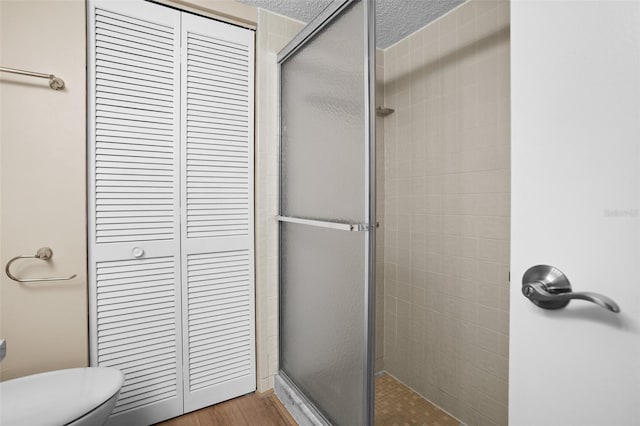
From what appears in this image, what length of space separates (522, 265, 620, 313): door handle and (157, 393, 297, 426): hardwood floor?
1.41 metres

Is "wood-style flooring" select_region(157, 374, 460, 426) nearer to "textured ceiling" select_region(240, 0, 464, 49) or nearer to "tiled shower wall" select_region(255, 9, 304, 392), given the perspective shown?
"tiled shower wall" select_region(255, 9, 304, 392)

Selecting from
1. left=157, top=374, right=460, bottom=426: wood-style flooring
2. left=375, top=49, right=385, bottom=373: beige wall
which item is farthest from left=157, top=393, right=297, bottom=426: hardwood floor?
left=375, top=49, right=385, bottom=373: beige wall

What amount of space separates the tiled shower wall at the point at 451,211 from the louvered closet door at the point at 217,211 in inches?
38.2

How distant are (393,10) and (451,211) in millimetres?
1158

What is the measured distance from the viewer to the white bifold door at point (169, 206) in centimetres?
140

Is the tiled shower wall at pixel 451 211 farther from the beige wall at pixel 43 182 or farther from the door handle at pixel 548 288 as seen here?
the beige wall at pixel 43 182

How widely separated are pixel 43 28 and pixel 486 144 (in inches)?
79.0

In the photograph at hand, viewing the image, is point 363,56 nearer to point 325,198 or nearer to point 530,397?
point 325,198

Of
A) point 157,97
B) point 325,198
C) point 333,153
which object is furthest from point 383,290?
point 157,97

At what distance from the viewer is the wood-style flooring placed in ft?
5.10

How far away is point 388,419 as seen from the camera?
170 centimetres

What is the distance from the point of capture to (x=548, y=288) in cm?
58

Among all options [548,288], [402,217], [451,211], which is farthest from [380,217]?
[548,288]

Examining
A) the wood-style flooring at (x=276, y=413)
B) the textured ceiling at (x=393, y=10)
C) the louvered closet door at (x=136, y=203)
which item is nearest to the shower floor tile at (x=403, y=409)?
the wood-style flooring at (x=276, y=413)
